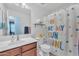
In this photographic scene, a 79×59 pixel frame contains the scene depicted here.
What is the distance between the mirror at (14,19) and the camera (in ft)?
6.04

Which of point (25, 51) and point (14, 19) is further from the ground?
point (14, 19)

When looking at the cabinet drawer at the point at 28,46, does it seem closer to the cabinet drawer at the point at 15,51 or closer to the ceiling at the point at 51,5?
the cabinet drawer at the point at 15,51

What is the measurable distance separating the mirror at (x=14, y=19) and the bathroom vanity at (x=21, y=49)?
186 mm

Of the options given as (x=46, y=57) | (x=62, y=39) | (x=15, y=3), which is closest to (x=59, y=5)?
(x=62, y=39)

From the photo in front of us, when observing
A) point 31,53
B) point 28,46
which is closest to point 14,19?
point 28,46

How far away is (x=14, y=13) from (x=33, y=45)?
615 mm

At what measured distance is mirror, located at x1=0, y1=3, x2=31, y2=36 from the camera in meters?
1.84

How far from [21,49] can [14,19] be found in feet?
1.65

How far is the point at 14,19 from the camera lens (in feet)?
6.22

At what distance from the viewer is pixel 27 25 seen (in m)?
1.92

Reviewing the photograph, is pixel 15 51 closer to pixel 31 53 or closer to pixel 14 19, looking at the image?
pixel 31 53

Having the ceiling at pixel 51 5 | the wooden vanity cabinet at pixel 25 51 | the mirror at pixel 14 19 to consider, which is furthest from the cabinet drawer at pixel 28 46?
the ceiling at pixel 51 5

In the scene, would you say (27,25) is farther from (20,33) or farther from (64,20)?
(64,20)

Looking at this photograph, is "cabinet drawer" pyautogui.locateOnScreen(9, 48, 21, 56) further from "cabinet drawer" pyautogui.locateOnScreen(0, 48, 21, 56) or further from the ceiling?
the ceiling
